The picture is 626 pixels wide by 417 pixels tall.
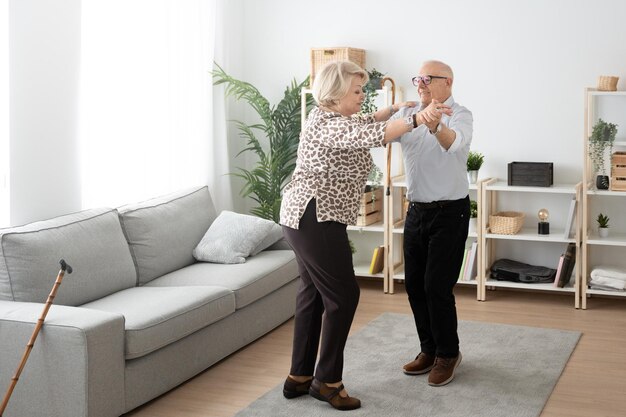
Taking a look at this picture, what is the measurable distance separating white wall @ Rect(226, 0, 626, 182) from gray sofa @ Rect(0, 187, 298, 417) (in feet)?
5.48

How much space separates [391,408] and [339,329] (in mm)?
405

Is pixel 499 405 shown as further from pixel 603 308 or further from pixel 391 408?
pixel 603 308

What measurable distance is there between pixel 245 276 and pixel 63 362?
1.49 meters

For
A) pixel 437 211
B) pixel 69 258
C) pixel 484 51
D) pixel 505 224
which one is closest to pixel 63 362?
pixel 69 258

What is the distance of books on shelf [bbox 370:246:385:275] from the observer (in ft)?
20.4

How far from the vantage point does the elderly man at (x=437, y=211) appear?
4.05 m

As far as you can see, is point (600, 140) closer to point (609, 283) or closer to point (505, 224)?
point (505, 224)

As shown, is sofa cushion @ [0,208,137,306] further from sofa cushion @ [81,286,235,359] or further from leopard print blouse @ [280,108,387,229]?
leopard print blouse @ [280,108,387,229]

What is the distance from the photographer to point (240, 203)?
6793mm

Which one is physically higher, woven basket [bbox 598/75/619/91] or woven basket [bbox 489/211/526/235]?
woven basket [bbox 598/75/619/91]

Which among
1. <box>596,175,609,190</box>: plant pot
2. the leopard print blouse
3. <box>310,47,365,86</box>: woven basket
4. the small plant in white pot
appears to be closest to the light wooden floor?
the small plant in white pot

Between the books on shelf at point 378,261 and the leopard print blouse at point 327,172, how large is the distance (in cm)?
243

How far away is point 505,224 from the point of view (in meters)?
5.83

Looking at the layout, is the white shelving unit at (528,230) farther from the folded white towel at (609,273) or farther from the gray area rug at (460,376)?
the gray area rug at (460,376)
